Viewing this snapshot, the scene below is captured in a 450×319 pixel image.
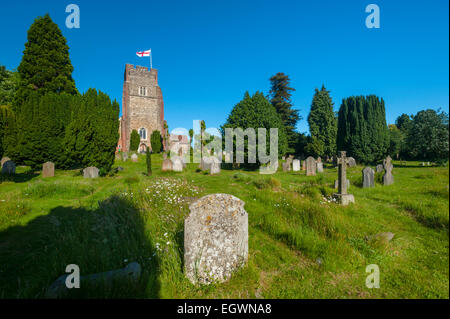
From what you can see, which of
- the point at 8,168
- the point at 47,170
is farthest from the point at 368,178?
the point at 8,168

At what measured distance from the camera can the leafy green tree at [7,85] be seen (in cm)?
2388

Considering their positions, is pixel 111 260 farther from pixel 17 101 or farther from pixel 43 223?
pixel 17 101

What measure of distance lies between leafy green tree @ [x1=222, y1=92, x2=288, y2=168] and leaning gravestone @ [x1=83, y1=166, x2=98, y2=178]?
1134 centimetres

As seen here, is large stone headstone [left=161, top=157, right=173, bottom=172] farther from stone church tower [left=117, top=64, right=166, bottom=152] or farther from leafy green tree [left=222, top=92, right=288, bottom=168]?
stone church tower [left=117, top=64, right=166, bottom=152]

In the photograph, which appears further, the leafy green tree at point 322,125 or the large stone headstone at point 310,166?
the leafy green tree at point 322,125

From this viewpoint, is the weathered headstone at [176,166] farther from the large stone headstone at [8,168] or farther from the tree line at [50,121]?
the large stone headstone at [8,168]

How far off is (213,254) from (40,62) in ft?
81.3

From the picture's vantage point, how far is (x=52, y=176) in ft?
42.7

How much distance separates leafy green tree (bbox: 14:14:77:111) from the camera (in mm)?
17986

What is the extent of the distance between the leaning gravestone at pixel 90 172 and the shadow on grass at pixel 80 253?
8223mm

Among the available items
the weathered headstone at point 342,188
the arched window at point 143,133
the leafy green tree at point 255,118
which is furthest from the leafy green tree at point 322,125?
the arched window at point 143,133

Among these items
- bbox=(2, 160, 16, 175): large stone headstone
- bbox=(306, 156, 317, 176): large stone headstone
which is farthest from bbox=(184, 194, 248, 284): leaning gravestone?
bbox=(2, 160, 16, 175): large stone headstone
